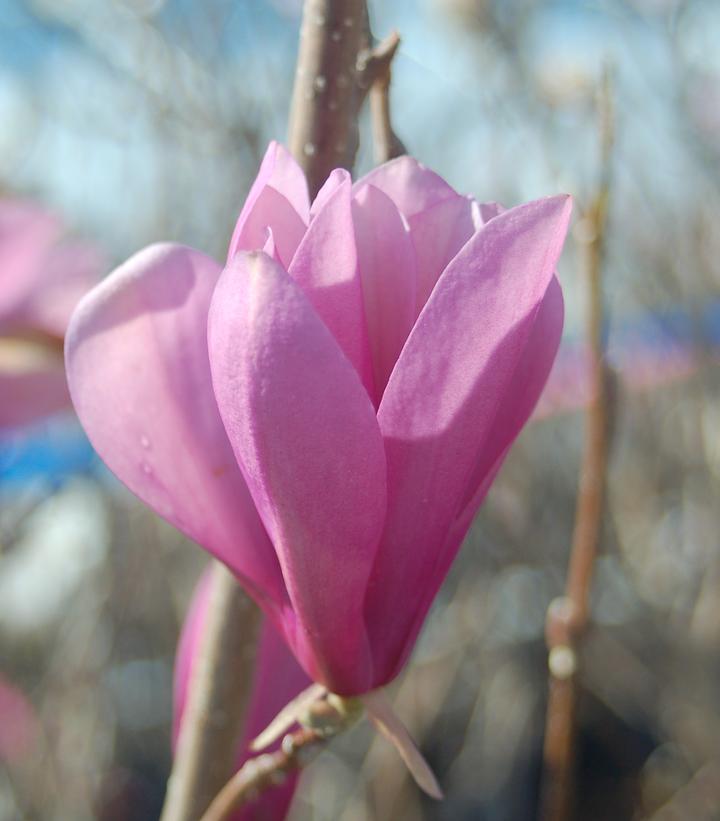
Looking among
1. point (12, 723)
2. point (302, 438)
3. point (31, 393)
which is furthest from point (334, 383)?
point (12, 723)

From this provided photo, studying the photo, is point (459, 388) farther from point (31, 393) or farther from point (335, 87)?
point (31, 393)

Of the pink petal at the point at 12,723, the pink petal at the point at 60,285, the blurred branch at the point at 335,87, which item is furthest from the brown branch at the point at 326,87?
the pink petal at the point at 12,723

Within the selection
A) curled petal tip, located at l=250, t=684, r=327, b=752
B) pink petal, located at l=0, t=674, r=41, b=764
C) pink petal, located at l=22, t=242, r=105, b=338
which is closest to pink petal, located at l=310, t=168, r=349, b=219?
curled petal tip, located at l=250, t=684, r=327, b=752

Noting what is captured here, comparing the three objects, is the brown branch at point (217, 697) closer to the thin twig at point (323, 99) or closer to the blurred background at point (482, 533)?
the thin twig at point (323, 99)

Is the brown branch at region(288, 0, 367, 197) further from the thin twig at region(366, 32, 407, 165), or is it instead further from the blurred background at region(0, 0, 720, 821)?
the blurred background at region(0, 0, 720, 821)

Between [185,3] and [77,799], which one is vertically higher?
[185,3]

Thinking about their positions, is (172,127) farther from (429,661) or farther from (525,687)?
(525,687)

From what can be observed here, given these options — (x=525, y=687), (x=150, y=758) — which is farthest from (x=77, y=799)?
(x=525, y=687)
